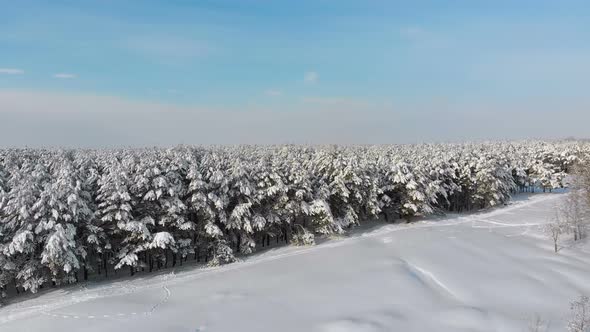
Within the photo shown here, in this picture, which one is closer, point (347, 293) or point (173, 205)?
point (347, 293)

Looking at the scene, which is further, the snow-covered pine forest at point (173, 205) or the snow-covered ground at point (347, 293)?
the snow-covered pine forest at point (173, 205)

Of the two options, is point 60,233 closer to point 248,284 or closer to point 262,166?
point 248,284

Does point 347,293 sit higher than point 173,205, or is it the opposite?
point 173,205

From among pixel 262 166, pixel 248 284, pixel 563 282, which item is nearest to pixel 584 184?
pixel 563 282

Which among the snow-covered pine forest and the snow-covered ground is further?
the snow-covered pine forest

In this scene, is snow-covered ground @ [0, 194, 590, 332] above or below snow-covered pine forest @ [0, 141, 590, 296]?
below
